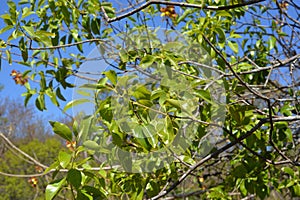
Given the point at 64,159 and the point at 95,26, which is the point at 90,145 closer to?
the point at 64,159

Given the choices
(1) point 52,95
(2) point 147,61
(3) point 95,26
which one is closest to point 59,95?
(1) point 52,95

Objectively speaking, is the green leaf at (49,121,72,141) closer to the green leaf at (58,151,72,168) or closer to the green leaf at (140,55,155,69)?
the green leaf at (58,151,72,168)

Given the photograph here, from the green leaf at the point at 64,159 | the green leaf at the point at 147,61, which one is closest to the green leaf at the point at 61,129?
the green leaf at the point at 64,159

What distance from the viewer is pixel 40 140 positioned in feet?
39.0

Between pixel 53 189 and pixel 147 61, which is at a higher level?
pixel 147 61

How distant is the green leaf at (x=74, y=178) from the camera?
2.31 ft

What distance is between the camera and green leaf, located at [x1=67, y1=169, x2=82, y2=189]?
0.70 meters

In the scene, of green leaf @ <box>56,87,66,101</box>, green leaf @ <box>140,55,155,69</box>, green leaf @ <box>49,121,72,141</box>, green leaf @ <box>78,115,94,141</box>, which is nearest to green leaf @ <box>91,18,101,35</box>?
green leaf @ <box>56,87,66,101</box>

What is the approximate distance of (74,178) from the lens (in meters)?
0.71

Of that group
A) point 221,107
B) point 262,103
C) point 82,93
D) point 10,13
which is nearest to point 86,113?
point 82,93

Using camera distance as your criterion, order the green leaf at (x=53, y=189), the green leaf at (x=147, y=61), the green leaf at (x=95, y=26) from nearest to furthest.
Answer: the green leaf at (x=53, y=189) < the green leaf at (x=147, y=61) < the green leaf at (x=95, y=26)

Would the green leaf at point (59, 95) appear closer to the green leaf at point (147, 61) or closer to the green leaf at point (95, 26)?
the green leaf at point (95, 26)

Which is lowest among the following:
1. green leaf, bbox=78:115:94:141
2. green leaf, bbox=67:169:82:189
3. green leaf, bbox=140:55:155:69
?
green leaf, bbox=67:169:82:189

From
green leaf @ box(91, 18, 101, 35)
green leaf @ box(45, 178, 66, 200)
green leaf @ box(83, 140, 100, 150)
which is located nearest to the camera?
green leaf @ box(45, 178, 66, 200)
